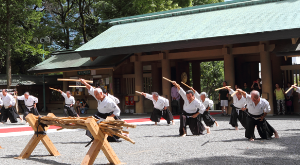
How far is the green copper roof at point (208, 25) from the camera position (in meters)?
14.7

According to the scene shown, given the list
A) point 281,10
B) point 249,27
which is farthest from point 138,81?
point 281,10

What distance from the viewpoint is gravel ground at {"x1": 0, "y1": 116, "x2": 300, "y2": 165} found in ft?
20.5

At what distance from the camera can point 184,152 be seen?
706 cm

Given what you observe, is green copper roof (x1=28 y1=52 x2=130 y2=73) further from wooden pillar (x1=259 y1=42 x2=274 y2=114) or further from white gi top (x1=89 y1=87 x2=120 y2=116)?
white gi top (x1=89 y1=87 x2=120 y2=116)

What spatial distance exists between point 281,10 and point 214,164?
38.8 ft

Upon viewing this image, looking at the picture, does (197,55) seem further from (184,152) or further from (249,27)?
(184,152)

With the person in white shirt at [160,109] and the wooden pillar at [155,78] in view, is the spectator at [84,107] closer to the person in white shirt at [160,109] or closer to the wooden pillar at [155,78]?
the wooden pillar at [155,78]

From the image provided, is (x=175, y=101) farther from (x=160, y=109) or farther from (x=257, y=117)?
(x=257, y=117)

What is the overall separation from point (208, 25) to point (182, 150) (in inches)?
409

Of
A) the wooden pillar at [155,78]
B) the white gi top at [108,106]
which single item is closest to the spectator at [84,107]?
the wooden pillar at [155,78]

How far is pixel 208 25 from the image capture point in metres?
16.6

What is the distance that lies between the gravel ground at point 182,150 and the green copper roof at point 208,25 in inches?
240

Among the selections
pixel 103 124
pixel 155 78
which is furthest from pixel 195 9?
pixel 103 124

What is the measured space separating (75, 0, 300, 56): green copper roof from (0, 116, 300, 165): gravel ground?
6091mm
